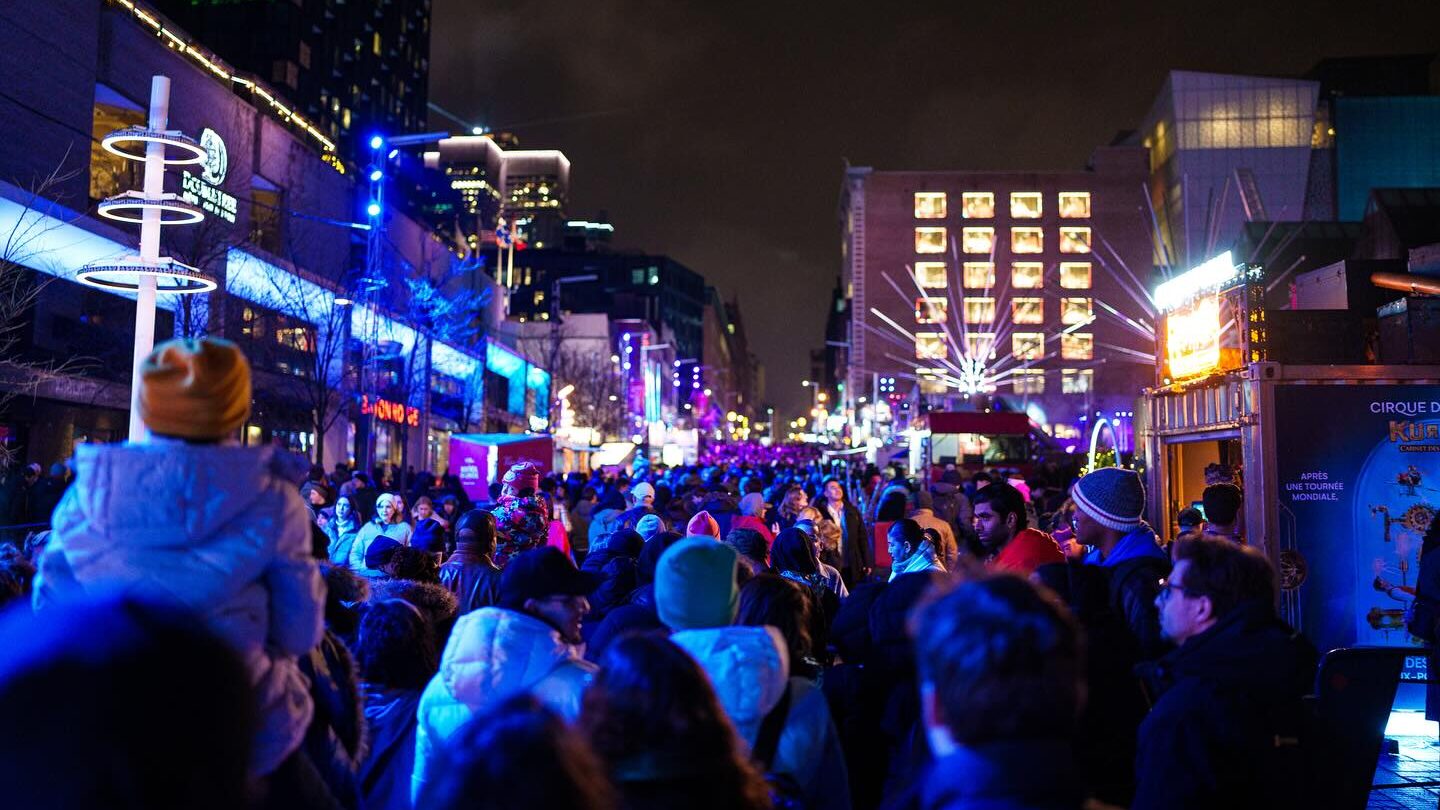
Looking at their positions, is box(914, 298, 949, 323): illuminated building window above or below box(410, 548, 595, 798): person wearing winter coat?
above

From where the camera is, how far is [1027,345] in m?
105

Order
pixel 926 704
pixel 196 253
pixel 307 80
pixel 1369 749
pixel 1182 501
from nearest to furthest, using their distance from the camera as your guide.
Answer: pixel 926 704 < pixel 1369 749 < pixel 1182 501 < pixel 196 253 < pixel 307 80

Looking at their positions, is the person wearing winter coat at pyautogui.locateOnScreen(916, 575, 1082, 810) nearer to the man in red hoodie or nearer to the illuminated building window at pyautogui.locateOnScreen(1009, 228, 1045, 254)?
the man in red hoodie

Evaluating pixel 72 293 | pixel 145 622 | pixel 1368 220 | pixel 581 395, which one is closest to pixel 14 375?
pixel 72 293

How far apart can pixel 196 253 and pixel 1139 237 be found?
101042mm

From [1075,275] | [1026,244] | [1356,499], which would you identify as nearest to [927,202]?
[1026,244]

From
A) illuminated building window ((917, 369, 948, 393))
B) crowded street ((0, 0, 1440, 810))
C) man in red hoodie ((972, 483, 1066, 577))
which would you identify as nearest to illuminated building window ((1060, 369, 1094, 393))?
illuminated building window ((917, 369, 948, 393))

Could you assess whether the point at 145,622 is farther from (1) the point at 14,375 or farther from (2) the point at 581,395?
A: (2) the point at 581,395

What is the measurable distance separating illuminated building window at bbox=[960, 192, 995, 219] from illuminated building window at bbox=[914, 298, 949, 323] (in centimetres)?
913

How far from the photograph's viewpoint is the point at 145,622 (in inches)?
78.5

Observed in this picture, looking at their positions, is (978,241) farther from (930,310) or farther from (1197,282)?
(1197,282)

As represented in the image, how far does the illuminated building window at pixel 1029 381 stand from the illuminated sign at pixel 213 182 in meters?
79.1

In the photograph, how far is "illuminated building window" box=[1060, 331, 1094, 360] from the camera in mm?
104762

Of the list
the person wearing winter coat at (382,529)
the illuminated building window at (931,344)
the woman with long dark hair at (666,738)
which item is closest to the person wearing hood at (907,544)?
the person wearing winter coat at (382,529)
